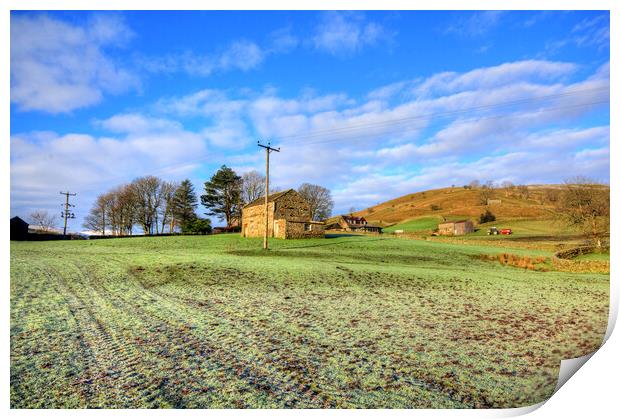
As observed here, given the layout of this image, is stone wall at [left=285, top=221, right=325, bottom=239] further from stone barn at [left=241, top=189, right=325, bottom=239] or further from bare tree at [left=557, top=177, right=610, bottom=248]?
bare tree at [left=557, top=177, right=610, bottom=248]

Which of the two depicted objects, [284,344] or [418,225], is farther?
[418,225]

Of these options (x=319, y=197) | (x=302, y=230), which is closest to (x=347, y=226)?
(x=319, y=197)

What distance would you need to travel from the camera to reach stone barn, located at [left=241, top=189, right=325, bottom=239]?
119 feet

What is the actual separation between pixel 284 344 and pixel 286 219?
3111 centimetres

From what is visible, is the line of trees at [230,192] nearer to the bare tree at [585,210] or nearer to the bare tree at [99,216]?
the bare tree at [99,216]

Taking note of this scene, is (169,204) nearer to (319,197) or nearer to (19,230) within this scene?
(19,230)

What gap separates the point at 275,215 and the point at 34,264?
2604 cm

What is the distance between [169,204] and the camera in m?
53.2

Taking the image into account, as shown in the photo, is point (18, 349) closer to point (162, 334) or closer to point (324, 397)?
point (162, 334)

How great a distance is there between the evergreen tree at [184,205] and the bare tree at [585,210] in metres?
48.1

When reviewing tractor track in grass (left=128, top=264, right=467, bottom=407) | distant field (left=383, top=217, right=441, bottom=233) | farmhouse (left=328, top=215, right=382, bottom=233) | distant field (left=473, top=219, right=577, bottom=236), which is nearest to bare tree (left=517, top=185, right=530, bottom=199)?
distant field (left=473, top=219, right=577, bottom=236)

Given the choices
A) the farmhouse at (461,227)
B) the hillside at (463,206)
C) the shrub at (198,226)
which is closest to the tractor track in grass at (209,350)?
the shrub at (198,226)

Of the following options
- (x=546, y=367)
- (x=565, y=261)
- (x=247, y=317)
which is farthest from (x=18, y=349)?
(x=565, y=261)

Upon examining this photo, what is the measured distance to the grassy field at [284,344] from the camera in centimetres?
336
